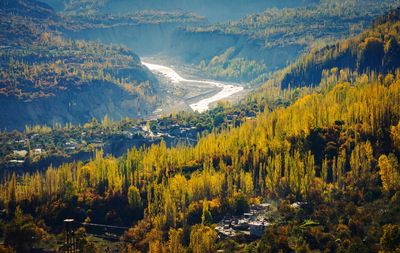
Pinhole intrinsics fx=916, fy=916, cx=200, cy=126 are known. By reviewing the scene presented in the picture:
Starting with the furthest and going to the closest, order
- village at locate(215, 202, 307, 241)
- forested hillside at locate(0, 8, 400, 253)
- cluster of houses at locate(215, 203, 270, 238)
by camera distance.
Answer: cluster of houses at locate(215, 203, 270, 238) < village at locate(215, 202, 307, 241) < forested hillside at locate(0, 8, 400, 253)

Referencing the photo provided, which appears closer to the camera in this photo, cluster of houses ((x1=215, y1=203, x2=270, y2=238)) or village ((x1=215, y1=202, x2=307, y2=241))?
village ((x1=215, y1=202, x2=307, y2=241))

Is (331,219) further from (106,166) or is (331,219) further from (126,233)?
(106,166)

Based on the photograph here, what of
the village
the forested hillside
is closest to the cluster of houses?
the village

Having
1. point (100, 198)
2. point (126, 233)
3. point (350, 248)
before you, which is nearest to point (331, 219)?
point (350, 248)

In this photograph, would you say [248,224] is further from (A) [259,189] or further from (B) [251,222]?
(A) [259,189]

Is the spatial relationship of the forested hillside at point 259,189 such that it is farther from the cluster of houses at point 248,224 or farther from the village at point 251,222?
the cluster of houses at point 248,224

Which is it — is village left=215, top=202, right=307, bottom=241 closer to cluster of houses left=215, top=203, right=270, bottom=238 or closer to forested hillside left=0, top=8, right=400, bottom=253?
cluster of houses left=215, top=203, right=270, bottom=238

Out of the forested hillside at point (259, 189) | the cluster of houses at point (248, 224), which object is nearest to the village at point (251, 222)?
the cluster of houses at point (248, 224)
